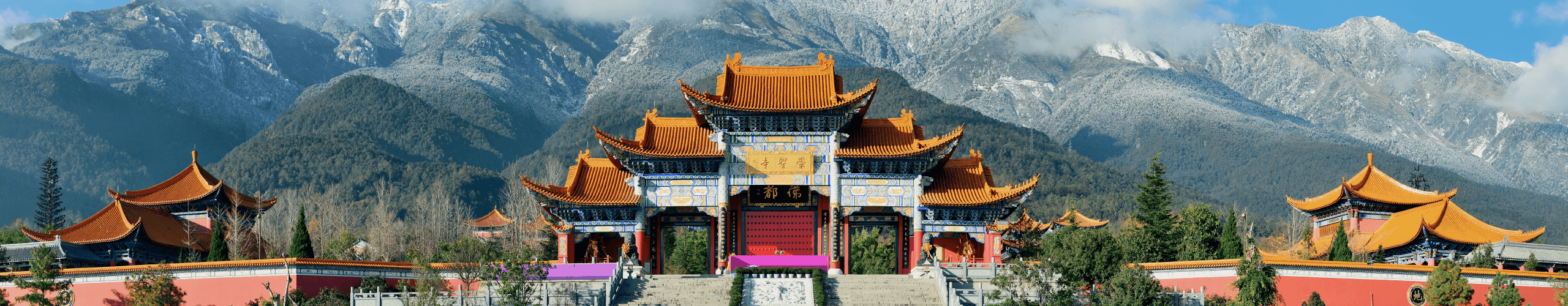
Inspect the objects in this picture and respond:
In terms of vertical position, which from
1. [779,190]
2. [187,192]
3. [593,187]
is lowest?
[779,190]

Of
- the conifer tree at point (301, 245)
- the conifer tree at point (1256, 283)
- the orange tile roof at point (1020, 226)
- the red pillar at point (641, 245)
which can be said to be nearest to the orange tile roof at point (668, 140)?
the red pillar at point (641, 245)

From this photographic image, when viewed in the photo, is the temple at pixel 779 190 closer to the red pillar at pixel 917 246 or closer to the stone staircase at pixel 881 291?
the red pillar at pixel 917 246

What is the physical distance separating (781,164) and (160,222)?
65.9ft

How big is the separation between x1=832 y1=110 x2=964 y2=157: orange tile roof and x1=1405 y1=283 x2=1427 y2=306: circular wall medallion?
11.4 m

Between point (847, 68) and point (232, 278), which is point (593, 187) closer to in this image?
point (232, 278)

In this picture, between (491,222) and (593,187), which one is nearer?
(593,187)

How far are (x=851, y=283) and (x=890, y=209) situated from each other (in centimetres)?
470

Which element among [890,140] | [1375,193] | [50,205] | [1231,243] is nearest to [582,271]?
[890,140]

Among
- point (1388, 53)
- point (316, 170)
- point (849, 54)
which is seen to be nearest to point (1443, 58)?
point (1388, 53)

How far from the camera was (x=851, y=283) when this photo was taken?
3244 centimetres

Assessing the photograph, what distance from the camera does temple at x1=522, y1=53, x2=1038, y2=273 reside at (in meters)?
36.0

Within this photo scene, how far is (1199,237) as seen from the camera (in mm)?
36219

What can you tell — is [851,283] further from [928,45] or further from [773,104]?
[928,45]

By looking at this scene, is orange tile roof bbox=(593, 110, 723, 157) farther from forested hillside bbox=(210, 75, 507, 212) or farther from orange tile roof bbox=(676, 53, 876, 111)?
forested hillside bbox=(210, 75, 507, 212)
